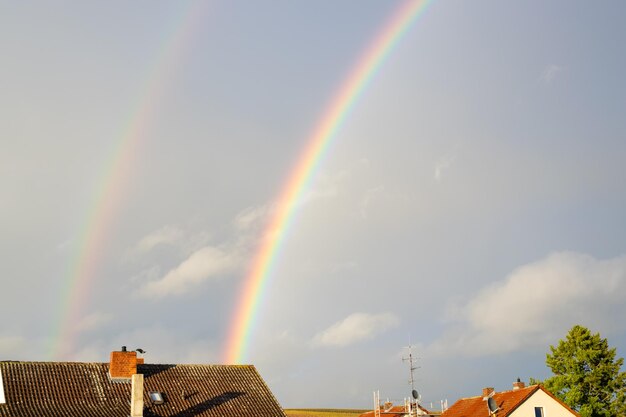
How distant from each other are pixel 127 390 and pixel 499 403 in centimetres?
2821

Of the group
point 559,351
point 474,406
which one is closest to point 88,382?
point 474,406

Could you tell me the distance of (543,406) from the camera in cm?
5103

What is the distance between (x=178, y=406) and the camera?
39531mm

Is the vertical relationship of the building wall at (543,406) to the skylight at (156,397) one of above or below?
below

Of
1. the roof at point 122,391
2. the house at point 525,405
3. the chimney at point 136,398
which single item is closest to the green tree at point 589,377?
the house at point 525,405

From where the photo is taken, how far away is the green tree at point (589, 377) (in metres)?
56.9

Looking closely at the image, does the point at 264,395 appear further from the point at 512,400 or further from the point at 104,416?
the point at 512,400

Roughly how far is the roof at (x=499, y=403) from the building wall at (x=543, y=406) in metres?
0.27

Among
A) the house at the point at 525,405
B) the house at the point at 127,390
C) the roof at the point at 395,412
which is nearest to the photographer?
the house at the point at 127,390

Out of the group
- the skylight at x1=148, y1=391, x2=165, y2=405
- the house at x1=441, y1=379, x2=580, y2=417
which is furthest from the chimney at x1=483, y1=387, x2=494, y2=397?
the skylight at x1=148, y1=391, x2=165, y2=405

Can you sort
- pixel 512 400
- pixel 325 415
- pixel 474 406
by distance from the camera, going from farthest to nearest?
1. pixel 325 415
2. pixel 474 406
3. pixel 512 400

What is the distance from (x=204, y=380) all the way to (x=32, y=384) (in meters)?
9.88

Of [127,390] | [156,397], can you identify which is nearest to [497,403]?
[156,397]

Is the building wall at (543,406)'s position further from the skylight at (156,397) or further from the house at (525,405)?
the skylight at (156,397)
